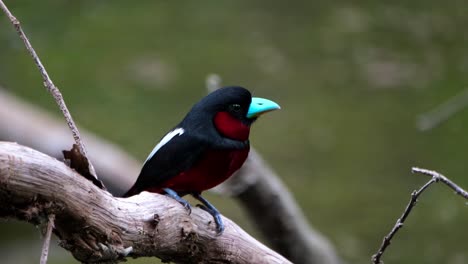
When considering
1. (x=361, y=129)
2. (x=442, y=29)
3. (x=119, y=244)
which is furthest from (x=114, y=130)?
(x=119, y=244)

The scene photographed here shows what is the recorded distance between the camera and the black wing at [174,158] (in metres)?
2.48

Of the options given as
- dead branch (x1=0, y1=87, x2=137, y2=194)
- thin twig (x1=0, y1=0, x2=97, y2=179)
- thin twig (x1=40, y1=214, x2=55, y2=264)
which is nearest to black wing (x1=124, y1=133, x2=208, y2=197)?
thin twig (x1=0, y1=0, x2=97, y2=179)

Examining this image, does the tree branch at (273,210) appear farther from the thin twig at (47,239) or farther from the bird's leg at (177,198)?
the thin twig at (47,239)

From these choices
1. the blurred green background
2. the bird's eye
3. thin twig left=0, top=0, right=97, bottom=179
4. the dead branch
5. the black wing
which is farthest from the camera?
the blurred green background

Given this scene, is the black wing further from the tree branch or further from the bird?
the tree branch

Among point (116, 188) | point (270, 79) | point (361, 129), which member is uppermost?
point (270, 79)

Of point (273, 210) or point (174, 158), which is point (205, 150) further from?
point (273, 210)

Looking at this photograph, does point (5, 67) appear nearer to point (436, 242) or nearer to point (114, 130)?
point (114, 130)

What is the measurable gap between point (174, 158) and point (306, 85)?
450cm

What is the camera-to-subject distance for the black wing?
8.13ft

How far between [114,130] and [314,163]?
1.39 metres

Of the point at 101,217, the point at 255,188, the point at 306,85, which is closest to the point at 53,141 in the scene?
the point at 255,188

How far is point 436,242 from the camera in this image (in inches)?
211

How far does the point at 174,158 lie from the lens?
97.8 inches
